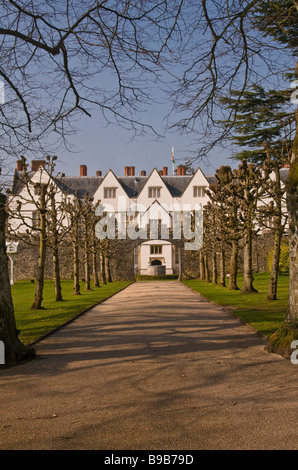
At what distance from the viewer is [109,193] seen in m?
59.8

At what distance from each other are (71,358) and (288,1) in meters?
8.61

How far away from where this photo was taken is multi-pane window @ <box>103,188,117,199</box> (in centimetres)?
5956

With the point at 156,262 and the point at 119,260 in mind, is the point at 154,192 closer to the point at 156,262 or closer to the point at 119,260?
the point at 156,262

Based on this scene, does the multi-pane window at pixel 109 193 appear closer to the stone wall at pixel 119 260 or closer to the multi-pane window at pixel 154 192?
the multi-pane window at pixel 154 192

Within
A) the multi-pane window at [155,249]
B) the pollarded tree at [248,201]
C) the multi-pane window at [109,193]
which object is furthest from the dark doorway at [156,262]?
the pollarded tree at [248,201]

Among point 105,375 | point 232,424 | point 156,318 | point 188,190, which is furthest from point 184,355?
point 188,190

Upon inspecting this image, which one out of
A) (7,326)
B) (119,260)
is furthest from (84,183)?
(7,326)

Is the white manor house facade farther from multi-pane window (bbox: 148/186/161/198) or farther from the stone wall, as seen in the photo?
the stone wall

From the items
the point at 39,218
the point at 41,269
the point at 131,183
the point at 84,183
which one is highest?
the point at 84,183

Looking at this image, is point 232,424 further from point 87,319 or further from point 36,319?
point 36,319

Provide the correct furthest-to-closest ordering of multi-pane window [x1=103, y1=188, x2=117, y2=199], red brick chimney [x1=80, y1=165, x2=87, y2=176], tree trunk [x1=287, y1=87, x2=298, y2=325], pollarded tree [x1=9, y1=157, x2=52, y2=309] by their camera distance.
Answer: red brick chimney [x1=80, y1=165, x2=87, y2=176] < multi-pane window [x1=103, y1=188, x2=117, y2=199] < pollarded tree [x1=9, y1=157, x2=52, y2=309] < tree trunk [x1=287, y1=87, x2=298, y2=325]

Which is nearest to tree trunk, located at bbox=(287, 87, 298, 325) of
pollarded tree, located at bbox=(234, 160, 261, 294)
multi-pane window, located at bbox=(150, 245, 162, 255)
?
pollarded tree, located at bbox=(234, 160, 261, 294)

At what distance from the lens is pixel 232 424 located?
4.96 meters

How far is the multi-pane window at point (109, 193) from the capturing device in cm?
5956
